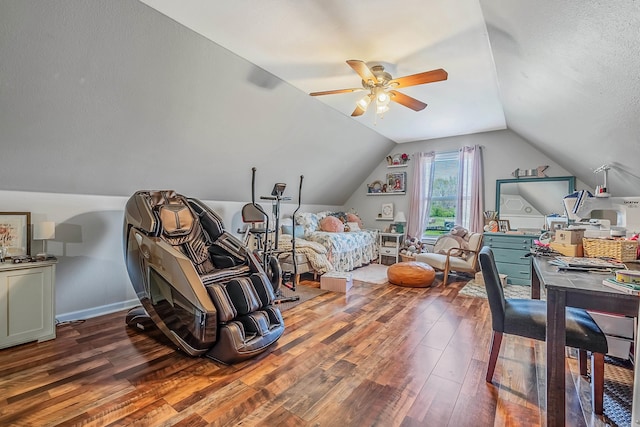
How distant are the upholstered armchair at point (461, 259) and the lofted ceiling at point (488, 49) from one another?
1.72m

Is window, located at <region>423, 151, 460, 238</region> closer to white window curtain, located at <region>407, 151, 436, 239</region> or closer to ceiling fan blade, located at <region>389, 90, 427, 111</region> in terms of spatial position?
white window curtain, located at <region>407, 151, 436, 239</region>

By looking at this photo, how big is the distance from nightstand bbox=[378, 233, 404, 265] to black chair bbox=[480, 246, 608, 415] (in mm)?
3921

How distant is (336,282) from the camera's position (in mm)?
3998

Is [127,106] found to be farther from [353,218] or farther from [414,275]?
[353,218]

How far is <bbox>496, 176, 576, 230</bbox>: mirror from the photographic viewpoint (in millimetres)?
4801

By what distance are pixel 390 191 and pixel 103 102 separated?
5210 mm

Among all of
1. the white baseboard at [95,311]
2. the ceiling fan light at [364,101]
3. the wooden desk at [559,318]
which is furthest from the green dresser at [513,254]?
the white baseboard at [95,311]

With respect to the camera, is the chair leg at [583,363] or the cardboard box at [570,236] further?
the cardboard box at [570,236]

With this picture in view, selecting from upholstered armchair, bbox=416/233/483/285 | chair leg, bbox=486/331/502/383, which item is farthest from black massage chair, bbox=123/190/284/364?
upholstered armchair, bbox=416/233/483/285

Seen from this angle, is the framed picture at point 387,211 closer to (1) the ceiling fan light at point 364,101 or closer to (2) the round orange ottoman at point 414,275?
(2) the round orange ottoman at point 414,275

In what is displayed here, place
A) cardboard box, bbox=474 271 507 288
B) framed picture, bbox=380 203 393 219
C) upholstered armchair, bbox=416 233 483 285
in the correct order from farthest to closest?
framed picture, bbox=380 203 393 219, upholstered armchair, bbox=416 233 483 285, cardboard box, bbox=474 271 507 288

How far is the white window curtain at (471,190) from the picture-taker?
213 inches

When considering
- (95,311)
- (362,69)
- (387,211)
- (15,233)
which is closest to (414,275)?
(387,211)

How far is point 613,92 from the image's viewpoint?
185 cm
